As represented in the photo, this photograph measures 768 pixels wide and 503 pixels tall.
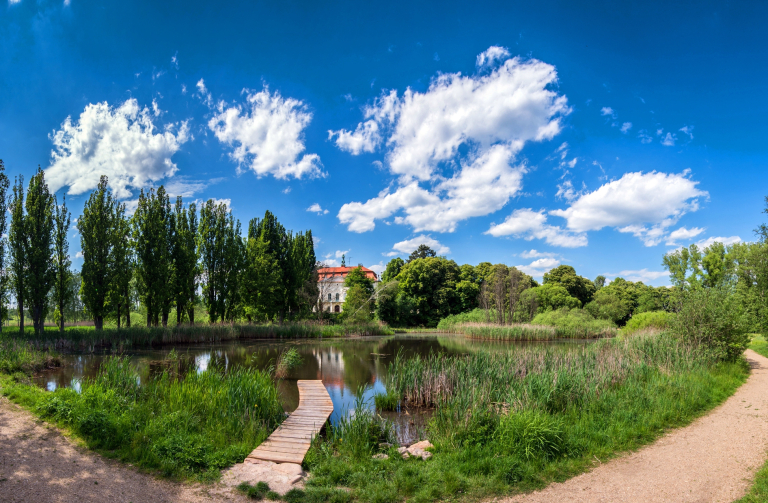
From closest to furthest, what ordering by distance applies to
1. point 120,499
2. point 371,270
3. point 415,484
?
point 120,499 → point 415,484 → point 371,270

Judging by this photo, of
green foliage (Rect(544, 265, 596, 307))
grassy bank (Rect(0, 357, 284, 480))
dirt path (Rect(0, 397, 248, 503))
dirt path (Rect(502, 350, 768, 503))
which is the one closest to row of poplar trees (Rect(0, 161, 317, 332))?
grassy bank (Rect(0, 357, 284, 480))

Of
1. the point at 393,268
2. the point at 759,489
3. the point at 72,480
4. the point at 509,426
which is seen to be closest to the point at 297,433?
the point at 72,480

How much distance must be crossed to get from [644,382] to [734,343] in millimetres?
6378

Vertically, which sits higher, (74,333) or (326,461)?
(74,333)

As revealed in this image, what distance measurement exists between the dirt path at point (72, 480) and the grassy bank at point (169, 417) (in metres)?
0.28

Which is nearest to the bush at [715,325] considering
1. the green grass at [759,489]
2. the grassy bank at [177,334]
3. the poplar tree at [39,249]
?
the green grass at [759,489]

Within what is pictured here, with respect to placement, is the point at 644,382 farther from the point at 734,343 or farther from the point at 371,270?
the point at 371,270

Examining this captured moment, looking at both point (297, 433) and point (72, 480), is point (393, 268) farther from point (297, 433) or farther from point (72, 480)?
point (72, 480)

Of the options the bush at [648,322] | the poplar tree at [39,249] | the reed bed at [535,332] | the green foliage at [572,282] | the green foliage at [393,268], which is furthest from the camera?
the green foliage at [393,268]

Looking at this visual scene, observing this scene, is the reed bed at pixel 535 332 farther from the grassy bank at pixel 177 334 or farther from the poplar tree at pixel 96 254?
the poplar tree at pixel 96 254

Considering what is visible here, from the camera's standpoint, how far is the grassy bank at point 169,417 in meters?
5.84

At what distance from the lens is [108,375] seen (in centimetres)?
934

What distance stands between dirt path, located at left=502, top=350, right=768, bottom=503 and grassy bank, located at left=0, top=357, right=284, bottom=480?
4475 mm

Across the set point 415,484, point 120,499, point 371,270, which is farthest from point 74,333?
point 371,270
